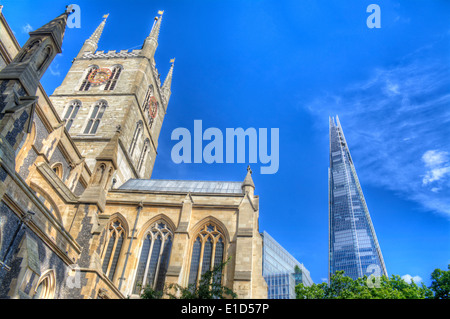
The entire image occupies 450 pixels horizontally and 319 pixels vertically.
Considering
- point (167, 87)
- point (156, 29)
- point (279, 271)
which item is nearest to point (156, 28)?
point (156, 29)

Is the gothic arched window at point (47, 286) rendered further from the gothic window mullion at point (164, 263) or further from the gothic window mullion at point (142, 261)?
the gothic window mullion at point (164, 263)

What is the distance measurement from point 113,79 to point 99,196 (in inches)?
928

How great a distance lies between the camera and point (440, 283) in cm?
2642

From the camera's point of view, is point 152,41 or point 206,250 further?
point 152,41

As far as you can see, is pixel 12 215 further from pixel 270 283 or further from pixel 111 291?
pixel 270 283

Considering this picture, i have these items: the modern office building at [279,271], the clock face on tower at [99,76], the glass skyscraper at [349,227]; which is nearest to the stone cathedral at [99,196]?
the clock face on tower at [99,76]

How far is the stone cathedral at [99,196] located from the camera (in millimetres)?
10047

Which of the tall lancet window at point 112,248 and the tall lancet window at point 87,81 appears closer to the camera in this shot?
the tall lancet window at point 112,248

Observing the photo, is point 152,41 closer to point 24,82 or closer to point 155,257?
point 155,257

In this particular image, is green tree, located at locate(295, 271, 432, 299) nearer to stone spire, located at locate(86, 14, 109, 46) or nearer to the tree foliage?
the tree foliage

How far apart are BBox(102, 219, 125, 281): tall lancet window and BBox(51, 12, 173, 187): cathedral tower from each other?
6.08 metres

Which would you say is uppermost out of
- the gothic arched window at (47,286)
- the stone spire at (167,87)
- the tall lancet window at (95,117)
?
the stone spire at (167,87)

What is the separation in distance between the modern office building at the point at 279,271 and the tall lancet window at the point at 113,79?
66.8 meters
